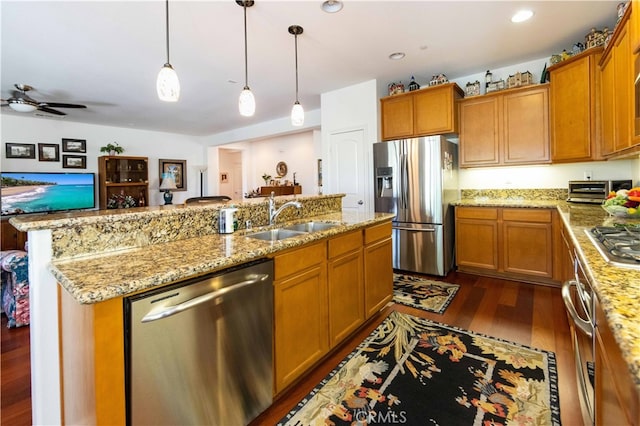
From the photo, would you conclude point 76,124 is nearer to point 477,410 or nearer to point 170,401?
point 170,401

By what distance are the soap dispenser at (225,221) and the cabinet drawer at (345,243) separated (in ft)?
2.18

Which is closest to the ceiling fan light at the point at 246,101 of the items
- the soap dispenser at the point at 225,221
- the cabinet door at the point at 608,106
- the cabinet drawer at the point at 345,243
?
the soap dispenser at the point at 225,221

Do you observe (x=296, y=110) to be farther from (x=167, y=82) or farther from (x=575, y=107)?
(x=575, y=107)

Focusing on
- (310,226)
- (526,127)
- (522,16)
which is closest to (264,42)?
(310,226)

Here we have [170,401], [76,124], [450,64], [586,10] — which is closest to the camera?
[170,401]

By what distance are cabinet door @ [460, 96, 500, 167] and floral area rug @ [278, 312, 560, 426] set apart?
2359 millimetres

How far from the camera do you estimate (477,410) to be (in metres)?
1.56

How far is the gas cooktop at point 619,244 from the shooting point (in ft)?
3.43

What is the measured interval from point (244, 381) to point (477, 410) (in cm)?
121

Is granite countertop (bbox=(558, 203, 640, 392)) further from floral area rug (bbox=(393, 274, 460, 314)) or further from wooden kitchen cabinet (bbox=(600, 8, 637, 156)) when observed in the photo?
floral area rug (bbox=(393, 274, 460, 314))

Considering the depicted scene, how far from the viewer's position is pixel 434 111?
3.77 meters

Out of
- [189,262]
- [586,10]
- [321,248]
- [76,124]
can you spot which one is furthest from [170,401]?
[76,124]

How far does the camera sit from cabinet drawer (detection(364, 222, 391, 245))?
2.38m

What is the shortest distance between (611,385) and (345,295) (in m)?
1.47
